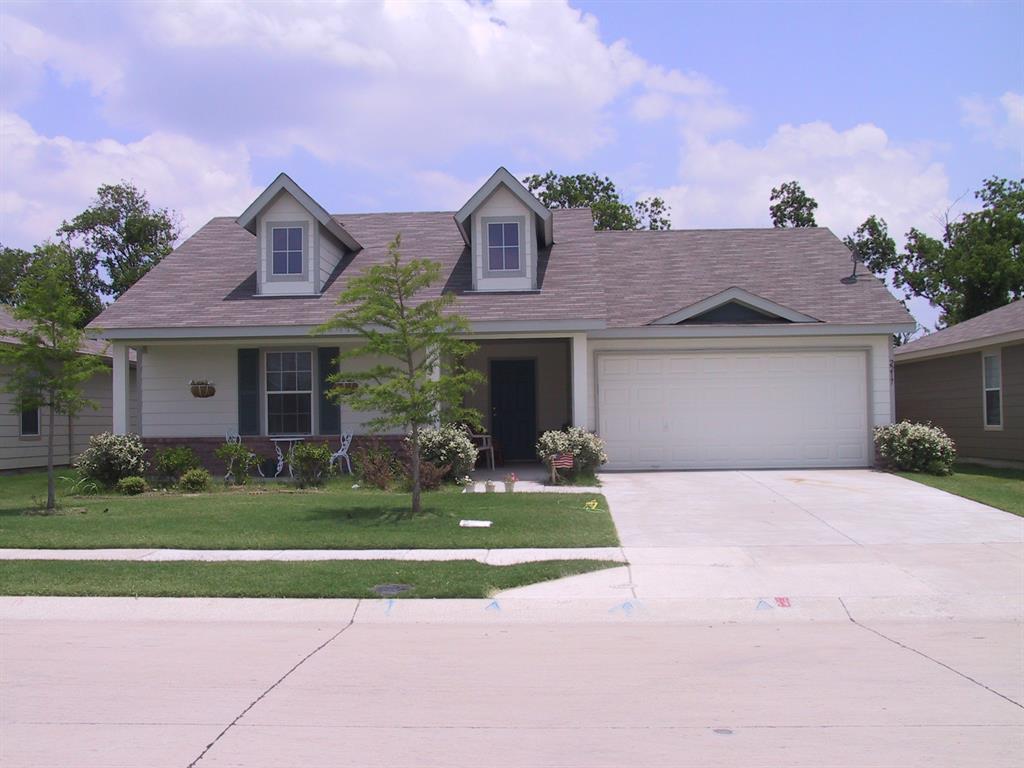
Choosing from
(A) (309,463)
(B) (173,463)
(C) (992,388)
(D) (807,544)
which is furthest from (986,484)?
(B) (173,463)

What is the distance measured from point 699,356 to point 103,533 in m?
11.8

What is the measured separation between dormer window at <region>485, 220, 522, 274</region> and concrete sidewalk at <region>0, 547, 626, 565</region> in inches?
353

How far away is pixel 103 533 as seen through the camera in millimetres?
12734

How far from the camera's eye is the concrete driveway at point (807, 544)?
32.1 ft

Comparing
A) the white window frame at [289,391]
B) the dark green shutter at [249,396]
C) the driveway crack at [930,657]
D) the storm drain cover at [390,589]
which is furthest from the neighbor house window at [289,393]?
the driveway crack at [930,657]

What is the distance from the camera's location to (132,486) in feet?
55.6

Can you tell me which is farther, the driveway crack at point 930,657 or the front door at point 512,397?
the front door at point 512,397

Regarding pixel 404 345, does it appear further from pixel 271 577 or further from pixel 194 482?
pixel 194 482

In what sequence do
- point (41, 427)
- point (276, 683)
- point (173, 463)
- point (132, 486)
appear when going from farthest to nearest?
point (41, 427)
point (173, 463)
point (132, 486)
point (276, 683)

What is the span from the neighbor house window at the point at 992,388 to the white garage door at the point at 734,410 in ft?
14.9

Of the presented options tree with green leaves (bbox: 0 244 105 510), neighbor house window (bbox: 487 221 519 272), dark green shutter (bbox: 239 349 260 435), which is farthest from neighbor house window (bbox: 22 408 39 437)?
neighbor house window (bbox: 487 221 519 272)

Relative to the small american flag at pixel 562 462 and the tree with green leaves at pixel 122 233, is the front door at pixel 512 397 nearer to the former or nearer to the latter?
the small american flag at pixel 562 462

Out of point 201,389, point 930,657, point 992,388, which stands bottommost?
point 930,657

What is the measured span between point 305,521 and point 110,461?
21.0 feet
